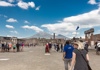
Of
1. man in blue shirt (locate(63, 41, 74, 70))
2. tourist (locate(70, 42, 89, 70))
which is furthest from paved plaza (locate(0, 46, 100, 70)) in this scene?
tourist (locate(70, 42, 89, 70))

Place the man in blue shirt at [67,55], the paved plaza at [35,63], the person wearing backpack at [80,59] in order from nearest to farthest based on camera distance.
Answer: the person wearing backpack at [80,59]
the man in blue shirt at [67,55]
the paved plaza at [35,63]

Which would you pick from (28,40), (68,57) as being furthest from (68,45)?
(28,40)

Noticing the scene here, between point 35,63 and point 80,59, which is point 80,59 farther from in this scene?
point 35,63

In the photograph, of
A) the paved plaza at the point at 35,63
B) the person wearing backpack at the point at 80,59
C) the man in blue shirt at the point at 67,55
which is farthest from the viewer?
the paved plaza at the point at 35,63

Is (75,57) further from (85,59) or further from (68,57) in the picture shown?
(68,57)

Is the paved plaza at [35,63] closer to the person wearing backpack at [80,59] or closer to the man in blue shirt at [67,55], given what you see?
the man in blue shirt at [67,55]

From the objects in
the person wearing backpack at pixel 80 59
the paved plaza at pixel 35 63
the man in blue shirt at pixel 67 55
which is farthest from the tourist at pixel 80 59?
the paved plaza at pixel 35 63

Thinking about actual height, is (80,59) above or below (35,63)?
above

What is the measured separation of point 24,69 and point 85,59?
311 inches

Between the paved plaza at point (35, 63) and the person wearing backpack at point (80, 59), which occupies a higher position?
the person wearing backpack at point (80, 59)

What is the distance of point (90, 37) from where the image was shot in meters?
76.6

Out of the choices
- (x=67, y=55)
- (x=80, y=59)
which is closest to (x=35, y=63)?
(x=67, y=55)

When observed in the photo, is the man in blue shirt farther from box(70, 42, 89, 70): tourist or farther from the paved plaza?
the paved plaza

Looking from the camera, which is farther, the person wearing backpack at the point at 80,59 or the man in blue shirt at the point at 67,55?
the man in blue shirt at the point at 67,55
